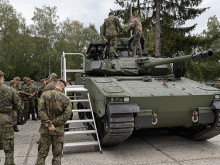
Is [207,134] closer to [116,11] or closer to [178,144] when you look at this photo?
[178,144]

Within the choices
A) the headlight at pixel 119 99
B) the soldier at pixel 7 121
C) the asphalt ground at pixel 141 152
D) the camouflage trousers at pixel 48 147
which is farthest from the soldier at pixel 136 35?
the camouflage trousers at pixel 48 147

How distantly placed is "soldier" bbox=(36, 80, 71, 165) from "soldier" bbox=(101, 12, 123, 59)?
12.9 ft

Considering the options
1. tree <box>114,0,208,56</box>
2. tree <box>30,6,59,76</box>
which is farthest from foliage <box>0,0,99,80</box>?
Answer: tree <box>114,0,208,56</box>

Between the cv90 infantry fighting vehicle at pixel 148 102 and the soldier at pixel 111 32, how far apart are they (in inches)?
33.5

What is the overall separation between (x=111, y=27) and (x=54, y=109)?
4.56m

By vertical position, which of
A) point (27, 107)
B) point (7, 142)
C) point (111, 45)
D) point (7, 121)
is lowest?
point (27, 107)

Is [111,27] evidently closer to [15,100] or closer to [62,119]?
[15,100]

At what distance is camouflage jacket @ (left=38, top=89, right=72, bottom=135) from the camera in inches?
173

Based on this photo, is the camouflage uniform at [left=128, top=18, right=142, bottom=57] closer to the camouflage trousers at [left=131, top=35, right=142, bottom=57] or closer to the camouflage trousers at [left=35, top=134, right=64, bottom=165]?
the camouflage trousers at [left=131, top=35, right=142, bottom=57]

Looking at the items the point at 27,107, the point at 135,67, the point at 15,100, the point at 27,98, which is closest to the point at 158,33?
the point at 27,98

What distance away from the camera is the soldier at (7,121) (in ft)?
16.0

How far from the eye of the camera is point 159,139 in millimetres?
7590

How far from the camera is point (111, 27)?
8.38m

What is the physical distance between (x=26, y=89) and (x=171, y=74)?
5867 mm
